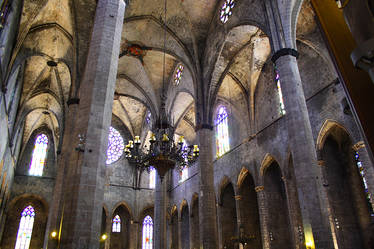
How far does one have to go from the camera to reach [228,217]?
62.5ft

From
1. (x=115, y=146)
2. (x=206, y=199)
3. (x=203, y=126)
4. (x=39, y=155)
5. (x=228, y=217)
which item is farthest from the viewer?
(x=115, y=146)

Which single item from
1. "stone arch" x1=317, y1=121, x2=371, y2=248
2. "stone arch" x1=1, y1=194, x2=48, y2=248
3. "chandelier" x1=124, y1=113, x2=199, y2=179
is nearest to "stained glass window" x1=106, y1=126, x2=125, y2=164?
"stone arch" x1=1, y1=194, x2=48, y2=248

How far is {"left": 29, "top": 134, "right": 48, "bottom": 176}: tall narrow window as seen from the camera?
79.0 feet

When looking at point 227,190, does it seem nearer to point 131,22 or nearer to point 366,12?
point 131,22

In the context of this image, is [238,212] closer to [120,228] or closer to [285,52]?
[285,52]

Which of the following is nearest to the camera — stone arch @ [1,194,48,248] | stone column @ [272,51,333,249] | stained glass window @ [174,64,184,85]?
stone column @ [272,51,333,249]

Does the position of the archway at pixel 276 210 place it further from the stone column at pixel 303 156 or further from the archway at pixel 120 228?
the archway at pixel 120 228

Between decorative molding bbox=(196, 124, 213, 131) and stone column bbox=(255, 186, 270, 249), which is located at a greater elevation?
decorative molding bbox=(196, 124, 213, 131)

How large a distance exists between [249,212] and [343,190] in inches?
214

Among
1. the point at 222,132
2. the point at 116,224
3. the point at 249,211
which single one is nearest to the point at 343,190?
the point at 249,211

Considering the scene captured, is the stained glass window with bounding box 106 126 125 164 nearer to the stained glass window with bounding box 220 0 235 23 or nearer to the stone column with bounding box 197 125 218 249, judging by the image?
the stone column with bounding box 197 125 218 249

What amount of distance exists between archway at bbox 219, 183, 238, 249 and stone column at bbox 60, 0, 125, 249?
13.4m

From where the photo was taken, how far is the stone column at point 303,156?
304 inches

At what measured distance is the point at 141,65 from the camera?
62.4 ft
